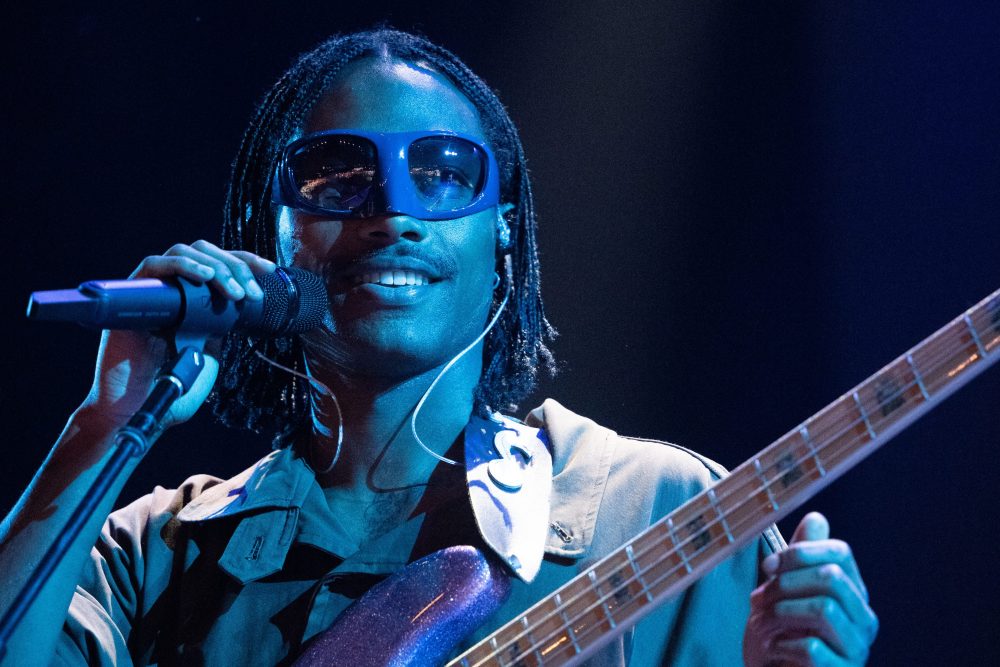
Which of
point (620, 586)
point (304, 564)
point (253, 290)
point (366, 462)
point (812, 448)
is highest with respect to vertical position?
point (253, 290)

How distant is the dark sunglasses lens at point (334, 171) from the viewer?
213 centimetres

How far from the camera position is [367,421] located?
2207 mm

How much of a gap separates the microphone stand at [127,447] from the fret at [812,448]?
889 mm

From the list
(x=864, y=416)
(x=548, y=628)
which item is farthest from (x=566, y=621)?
(x=864, y=416)

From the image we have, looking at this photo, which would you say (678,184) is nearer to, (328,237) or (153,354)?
(328,237)

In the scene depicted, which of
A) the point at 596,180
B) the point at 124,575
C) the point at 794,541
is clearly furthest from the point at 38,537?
the point at 596,180

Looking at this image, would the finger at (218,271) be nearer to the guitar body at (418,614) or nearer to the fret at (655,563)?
the guitar body at (418,614)

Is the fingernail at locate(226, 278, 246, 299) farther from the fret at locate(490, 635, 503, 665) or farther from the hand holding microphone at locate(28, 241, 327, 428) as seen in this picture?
the fret at locate(490, 635, 503, 665)

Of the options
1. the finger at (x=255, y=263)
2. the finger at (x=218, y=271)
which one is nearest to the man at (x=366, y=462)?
the finger at (x=255, y=263)

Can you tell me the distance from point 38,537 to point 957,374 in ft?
5.07

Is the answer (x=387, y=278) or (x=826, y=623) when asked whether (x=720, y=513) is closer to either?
(x=826, y=623)

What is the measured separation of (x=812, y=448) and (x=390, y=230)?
99 cm

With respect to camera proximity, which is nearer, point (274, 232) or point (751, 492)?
point (751, 492)

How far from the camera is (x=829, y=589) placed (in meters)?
1.47
